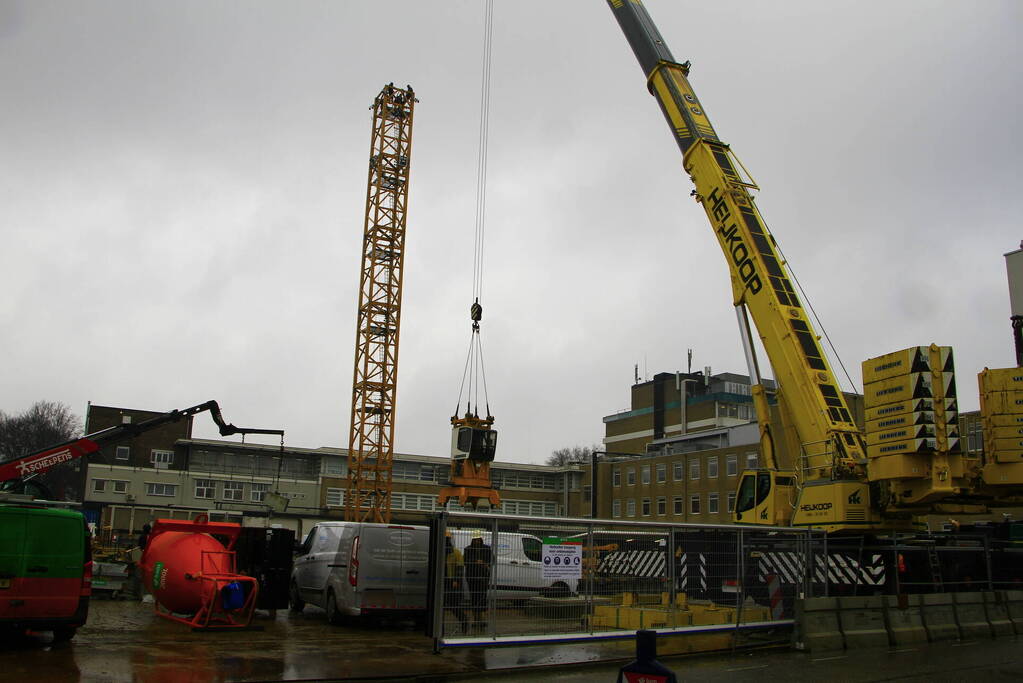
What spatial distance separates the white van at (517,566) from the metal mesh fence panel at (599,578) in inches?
0.5

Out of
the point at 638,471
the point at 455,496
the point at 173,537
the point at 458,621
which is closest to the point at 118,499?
the point at 638,471

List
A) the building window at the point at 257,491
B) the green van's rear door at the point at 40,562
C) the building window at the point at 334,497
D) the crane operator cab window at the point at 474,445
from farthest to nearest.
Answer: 1. the building window at the point at 334,497
2. the building window at the point at 257,491
3. the crane operator cab window at the point at 474,445
4. the green van's rear door at the point at 40,562

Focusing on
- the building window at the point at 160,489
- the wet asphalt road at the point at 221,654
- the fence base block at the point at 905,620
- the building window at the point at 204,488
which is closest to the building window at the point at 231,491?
the building window at the point at 204,488

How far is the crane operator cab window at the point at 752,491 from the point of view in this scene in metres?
18.4

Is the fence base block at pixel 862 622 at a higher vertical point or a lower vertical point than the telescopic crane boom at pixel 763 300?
lower

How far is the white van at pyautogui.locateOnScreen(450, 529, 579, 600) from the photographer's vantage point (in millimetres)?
10992

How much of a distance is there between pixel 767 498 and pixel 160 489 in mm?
56842

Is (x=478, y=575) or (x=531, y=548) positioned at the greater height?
(x=531, y=548)

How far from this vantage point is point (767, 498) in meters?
18.2

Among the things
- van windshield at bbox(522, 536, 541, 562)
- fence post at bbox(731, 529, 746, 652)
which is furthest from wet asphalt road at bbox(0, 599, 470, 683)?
fence post at bbox(731, 529, 746, 652)

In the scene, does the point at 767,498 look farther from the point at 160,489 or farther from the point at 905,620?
the point at 160,489

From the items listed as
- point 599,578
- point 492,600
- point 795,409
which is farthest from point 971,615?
point 492,600

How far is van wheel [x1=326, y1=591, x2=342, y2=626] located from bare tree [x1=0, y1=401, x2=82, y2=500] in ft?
199

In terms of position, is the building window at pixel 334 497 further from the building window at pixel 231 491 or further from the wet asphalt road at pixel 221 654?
the wet asphalt road at pixel 221 654
